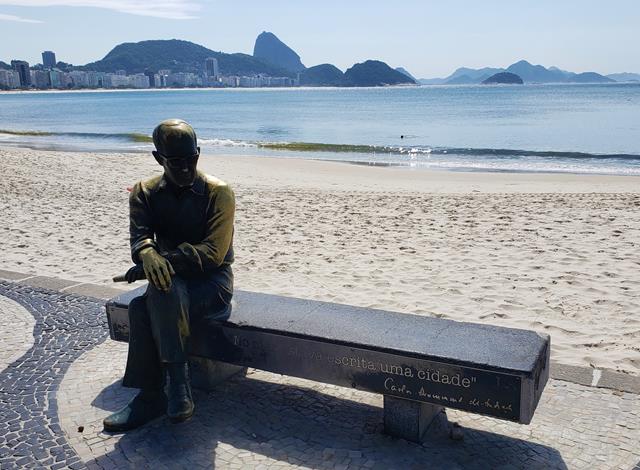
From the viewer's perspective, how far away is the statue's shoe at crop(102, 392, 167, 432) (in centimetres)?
390

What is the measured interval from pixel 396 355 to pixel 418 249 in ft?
16.9

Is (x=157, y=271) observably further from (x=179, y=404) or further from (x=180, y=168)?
(x=179, y=404)

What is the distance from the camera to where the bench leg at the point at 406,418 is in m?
3.67

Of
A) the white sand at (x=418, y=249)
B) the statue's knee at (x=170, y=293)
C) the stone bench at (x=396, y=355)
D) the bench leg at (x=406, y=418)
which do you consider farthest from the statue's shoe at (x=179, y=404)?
the white sand at (x=418, y=249)

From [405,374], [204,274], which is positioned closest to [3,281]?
[204,274]

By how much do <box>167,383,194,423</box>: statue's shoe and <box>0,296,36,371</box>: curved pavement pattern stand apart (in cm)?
193

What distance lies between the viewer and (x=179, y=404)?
149 inches

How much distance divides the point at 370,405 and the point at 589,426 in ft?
4.59

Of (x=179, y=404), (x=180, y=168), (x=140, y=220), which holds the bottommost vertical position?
(x=179, y=404)

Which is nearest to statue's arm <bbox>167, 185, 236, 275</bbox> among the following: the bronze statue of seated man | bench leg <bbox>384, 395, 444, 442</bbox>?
the bronze statue of seated man

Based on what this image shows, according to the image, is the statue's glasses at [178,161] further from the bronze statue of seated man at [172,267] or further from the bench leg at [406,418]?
the bench leg at [406,418]

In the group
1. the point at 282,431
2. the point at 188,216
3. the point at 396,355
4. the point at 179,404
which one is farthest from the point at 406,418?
the point at 188,216

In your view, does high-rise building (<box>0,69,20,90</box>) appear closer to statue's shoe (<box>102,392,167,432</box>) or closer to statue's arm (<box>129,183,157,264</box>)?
statue's arm (<box>129,183,157,264</box>)

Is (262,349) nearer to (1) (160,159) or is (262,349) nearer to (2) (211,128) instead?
(1) (160,159)
